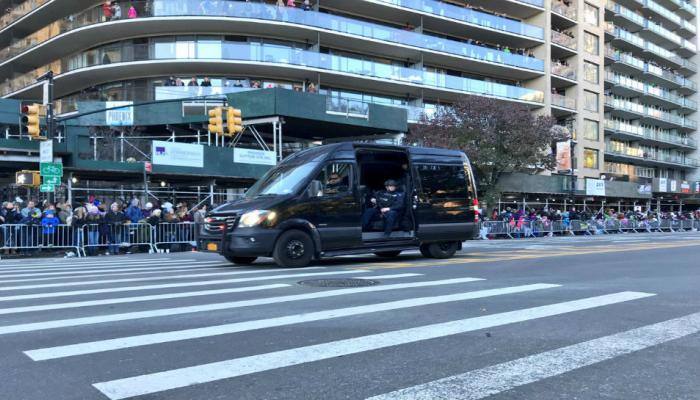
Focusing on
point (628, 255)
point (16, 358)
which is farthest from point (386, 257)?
point (16, 358)

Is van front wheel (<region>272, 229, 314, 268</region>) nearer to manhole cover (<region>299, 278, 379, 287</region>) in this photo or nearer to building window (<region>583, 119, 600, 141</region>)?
manhole cover (<region>299, 278, 379, 287</region>)

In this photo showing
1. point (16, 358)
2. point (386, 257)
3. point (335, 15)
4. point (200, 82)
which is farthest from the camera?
point (335, 15)

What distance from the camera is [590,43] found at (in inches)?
2147

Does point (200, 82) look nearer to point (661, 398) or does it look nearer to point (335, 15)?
point (335, 15)

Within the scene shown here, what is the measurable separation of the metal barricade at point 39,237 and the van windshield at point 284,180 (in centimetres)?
758

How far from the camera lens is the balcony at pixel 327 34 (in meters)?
33.6

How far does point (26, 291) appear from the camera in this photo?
28.9ft

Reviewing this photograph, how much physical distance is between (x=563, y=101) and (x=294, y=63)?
26.7 m

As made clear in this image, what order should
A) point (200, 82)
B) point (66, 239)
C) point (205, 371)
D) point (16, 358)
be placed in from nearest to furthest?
point (205, 371), point (16, 358), point (66, 239), point (200, 82)

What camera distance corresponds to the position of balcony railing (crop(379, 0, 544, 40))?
4044 centimetres

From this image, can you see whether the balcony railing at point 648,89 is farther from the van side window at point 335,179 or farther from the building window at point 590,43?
the van side window at point 335,179

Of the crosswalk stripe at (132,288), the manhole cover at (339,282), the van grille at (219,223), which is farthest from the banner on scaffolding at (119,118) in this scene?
the manhole cover at (339,282)

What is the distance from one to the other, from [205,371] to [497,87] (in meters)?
42.2

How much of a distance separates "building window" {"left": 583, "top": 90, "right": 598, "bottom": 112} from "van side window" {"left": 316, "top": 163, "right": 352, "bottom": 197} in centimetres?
4664
